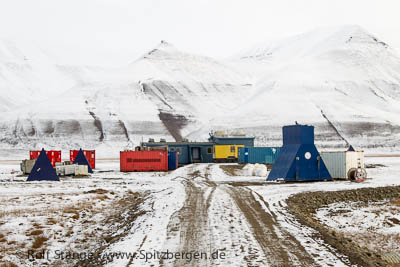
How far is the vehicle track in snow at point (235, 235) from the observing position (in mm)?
9523

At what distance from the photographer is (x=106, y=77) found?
600 feet

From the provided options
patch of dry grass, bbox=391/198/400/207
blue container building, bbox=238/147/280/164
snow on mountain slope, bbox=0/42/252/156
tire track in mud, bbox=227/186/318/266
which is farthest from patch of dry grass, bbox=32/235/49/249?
snow on mountain slope, bbox=0/42/252/156

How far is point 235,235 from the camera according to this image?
11906 millimetres

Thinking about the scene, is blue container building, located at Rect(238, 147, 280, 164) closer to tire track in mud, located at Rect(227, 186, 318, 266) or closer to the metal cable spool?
the metal cable spool

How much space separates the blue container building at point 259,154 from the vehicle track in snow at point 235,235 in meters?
Answer: 35.6

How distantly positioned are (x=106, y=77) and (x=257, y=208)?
17500 centimetres

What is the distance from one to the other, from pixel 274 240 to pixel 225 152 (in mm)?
52969

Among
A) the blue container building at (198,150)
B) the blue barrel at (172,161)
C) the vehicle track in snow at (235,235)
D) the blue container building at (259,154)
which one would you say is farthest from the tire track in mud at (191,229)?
the blue container building at (198,150)

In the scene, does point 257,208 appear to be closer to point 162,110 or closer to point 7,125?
point 7,125

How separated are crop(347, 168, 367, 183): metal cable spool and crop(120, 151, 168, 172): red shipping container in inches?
891

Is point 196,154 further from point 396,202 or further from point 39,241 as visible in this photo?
point 39,241

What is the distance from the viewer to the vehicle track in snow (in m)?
9.52

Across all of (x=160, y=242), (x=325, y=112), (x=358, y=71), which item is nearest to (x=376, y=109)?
(x=325, y=112)

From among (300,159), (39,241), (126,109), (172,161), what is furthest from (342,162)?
(126,109)
